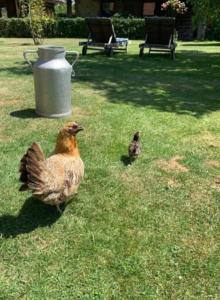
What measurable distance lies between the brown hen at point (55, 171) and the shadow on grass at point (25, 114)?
2915mm

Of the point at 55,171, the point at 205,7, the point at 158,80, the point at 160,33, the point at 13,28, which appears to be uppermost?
Result: the point at 205,7

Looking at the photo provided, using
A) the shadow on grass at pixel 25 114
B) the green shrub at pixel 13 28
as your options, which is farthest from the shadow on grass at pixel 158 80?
the green shrub at pixel 13 28

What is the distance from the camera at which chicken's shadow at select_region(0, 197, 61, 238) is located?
11.9ft

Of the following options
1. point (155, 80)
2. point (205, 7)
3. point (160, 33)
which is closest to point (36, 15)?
point (160, 33)

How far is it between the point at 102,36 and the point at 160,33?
2.41m

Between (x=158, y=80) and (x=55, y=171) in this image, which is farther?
(x=158, y=80)

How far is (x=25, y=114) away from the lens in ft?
22.5

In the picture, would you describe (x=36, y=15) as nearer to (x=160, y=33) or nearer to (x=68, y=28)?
(x=68, y=28)

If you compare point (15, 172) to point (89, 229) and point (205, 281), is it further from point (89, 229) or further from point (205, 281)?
point (205, 281)

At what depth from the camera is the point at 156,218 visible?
3973 millimetres

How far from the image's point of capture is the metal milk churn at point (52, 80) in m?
6.14

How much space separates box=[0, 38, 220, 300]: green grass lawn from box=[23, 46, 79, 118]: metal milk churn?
9.2 inches

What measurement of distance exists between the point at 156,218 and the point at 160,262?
2.26ft

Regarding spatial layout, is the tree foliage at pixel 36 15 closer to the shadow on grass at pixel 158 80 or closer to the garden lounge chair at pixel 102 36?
the garden lounge chair at pixel 102 36
